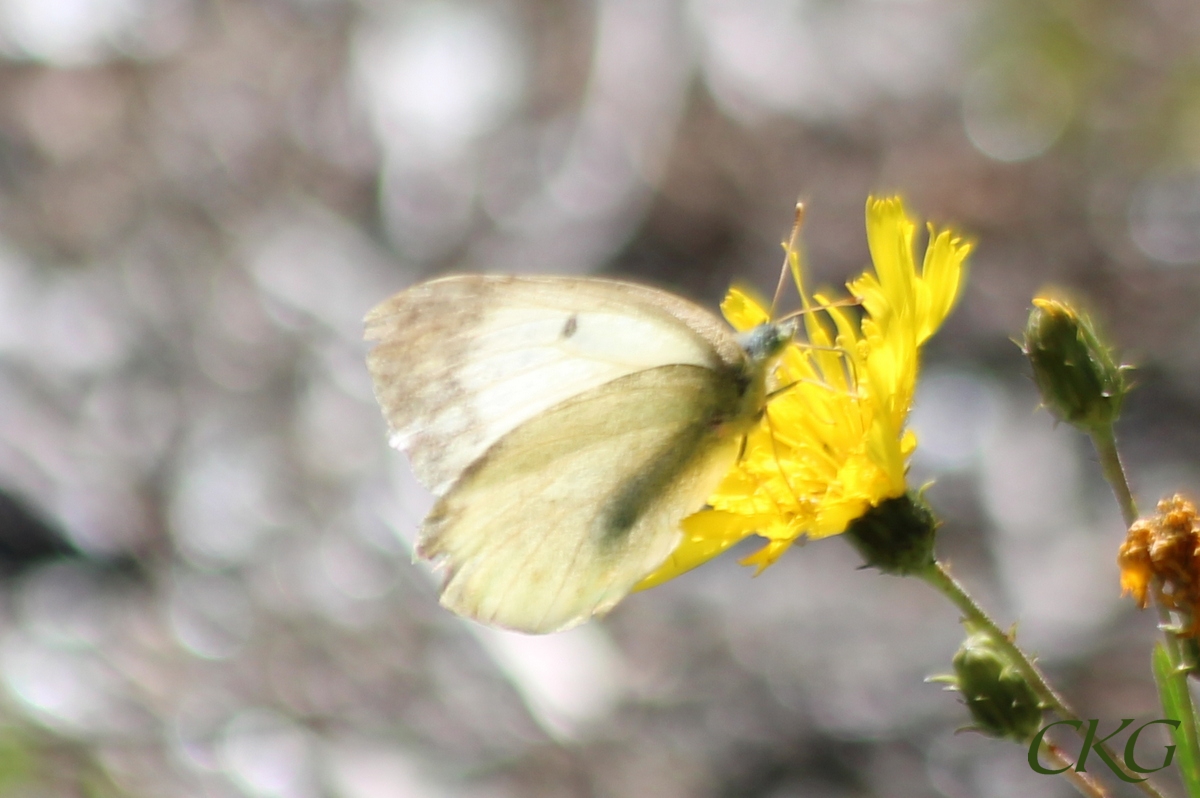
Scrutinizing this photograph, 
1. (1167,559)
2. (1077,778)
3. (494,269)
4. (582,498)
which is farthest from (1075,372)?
(494,269)

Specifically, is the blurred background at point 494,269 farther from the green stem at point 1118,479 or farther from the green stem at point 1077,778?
the green stem at point 1118,479

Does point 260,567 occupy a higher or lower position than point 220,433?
lower

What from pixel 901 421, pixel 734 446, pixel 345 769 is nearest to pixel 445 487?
pixel 734 446

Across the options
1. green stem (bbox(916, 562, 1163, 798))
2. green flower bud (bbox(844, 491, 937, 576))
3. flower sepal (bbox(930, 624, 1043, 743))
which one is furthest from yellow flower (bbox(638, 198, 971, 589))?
flower sepal (bbox(930, 624, 1043, 743))

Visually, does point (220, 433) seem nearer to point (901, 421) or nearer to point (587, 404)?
point (587, 404)

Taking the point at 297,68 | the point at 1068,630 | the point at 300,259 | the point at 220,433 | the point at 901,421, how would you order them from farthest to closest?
1. the point at 297,68
2. the point at 300,259
3. the point at 220,433
4. the point at 1068,630
5. the point at 901,421

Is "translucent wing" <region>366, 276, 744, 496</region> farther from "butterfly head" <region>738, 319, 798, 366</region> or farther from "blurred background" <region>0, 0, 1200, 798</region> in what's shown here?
"blurred background" <region>0, 0, 1200, 798</region>

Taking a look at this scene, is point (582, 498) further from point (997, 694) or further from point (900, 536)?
point (997, 694)
